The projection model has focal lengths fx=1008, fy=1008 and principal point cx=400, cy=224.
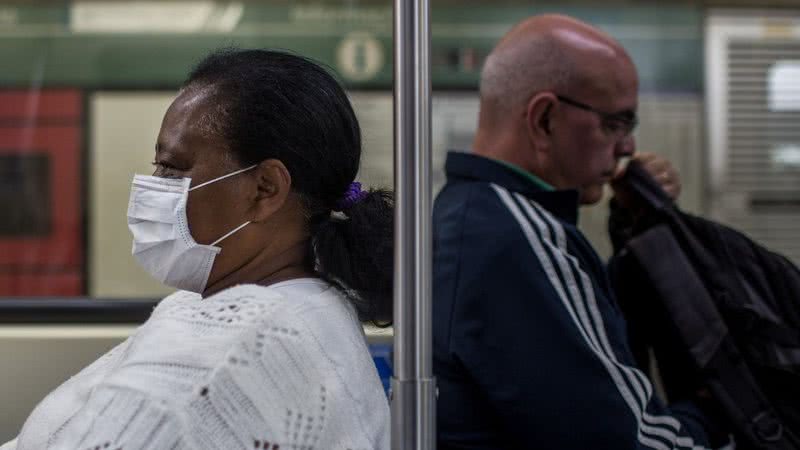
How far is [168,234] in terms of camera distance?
1546 mm

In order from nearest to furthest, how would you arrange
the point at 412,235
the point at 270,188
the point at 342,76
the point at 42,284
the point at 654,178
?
the point at 412,235 → the point at 270,188 → the point at 654,178 → the point at 342,76 → the point at 42,284

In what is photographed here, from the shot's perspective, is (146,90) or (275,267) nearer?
(275,267)

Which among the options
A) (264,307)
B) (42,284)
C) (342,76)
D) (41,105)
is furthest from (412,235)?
(41,105)

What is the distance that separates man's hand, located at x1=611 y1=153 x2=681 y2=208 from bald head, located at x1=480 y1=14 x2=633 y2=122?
0.31m

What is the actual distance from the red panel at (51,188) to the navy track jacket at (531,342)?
2.36 m

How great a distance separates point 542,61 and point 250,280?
1.15 meters

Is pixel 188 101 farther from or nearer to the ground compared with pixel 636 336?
farther from the ground

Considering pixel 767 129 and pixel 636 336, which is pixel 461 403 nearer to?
pixel 636 336

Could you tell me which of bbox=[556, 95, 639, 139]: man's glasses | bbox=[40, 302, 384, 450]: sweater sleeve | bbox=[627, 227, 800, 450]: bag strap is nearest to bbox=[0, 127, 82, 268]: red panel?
bbox=[556, 95, 639, 139]: man's glasses

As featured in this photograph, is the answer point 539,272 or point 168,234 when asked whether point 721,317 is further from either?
point 168,234

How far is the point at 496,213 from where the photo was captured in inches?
83.1

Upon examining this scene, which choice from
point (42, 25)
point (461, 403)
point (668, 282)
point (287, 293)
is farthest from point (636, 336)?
point (42, 25)

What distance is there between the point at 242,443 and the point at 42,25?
3.39 m

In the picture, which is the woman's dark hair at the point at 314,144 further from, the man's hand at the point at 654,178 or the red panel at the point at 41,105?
the red panel at the point at 41,105
